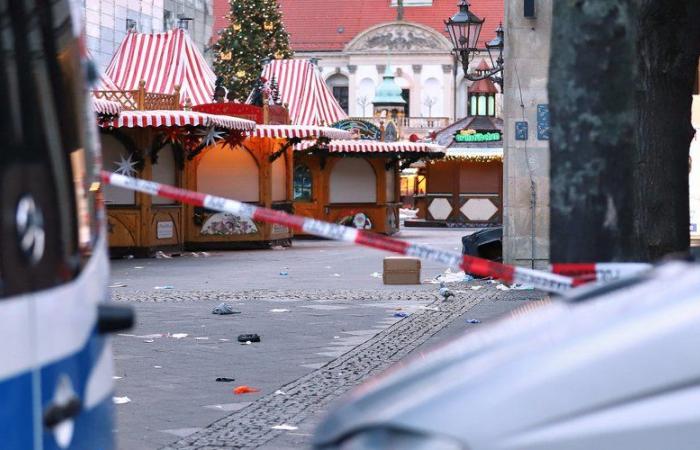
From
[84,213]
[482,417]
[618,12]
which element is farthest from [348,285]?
[482,417]

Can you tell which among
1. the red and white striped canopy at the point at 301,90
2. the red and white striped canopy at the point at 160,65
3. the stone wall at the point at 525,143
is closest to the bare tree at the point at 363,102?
the red and white striped canopy at the point at 301,90

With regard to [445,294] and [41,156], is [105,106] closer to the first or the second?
[445,294]

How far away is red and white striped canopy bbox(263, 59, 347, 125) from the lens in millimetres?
45594

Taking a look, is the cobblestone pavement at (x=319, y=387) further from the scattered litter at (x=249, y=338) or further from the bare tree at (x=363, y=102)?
the bare tree at (x=363, y=102)

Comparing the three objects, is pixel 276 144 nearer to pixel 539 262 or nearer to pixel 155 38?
pixel 155 38

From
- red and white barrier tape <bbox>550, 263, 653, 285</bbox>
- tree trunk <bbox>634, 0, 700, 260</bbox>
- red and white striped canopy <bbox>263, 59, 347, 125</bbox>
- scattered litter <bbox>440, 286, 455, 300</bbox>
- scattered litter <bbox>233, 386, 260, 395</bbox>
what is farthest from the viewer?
red and white striped canopy <bbox>263, 59, 347, 125</bbox>

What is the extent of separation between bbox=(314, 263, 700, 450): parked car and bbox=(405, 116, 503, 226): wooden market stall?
163 ft

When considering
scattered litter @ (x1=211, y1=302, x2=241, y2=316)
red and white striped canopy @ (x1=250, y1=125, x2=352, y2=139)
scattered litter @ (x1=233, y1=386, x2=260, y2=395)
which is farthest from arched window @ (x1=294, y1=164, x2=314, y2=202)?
scattered litter @ (x1=233, y1=386, x2=260, y2=395)

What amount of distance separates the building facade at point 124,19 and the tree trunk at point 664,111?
3501 centimetres

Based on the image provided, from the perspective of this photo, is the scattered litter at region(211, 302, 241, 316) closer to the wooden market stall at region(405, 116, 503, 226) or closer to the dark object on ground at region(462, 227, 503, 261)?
the dark object on ground at region(462, 227, 503, 261)

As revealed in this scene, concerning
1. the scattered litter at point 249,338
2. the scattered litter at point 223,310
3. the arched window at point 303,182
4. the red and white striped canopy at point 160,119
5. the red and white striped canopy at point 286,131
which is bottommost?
the scattered litter at point 223,310

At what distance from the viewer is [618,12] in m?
6.34

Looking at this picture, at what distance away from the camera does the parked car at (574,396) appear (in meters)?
2.75

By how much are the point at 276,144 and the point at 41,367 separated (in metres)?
32.1
